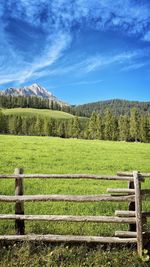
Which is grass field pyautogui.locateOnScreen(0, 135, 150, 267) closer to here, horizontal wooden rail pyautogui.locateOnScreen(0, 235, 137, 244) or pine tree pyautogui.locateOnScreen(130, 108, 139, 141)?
horizontal wooden rail pyautogui.locateOnScreen(0, 235, 137, 244)

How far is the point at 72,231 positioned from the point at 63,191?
6413mm

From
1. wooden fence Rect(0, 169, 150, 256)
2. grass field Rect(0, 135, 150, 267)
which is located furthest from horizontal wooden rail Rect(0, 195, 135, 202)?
grass field Rect(0, 135, 150, 267)

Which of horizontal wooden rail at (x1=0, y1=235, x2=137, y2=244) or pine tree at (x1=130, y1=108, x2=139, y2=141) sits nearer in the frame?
horizontal wooden rail at (x1=0, y1=235, x2=137, y2=244)

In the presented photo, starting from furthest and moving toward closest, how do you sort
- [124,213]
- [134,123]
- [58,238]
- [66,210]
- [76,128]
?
1. [76,128]
2. [134,123]
3. [66,210]
4. [124,213]
5. [58,238]

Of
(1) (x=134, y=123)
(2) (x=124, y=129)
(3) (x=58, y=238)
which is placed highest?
(1) (x=134, y=123)

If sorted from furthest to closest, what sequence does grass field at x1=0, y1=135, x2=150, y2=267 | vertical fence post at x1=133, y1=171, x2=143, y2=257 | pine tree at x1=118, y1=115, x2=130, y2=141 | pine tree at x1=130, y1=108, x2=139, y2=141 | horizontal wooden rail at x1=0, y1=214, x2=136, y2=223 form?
pine tree at x1=118, y1=115, x2=130, y2=141 → pine tree at x1=130, y1=108, x2=139, y2=141 → horizontal wooden rail at x1=0, y1=214, x2=136, y2=223 → vertical fence post at x1=133, y1=171, x2=143, y2=257 → grass field at x1=0, y1=135, x2=150, y2=267

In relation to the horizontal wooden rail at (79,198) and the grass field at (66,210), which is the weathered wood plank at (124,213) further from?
the grass field at (66,210)

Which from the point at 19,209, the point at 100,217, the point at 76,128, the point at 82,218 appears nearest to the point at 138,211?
the point at 100,217

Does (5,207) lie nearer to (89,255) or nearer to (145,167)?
(89,255)

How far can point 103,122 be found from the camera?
362 feet

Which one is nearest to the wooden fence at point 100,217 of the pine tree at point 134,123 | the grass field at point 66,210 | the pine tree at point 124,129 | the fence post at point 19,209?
the fence post at point 19,209

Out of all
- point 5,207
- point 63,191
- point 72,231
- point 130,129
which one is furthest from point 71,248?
point 130,129

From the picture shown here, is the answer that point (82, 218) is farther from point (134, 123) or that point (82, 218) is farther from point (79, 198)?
point (134, 123)

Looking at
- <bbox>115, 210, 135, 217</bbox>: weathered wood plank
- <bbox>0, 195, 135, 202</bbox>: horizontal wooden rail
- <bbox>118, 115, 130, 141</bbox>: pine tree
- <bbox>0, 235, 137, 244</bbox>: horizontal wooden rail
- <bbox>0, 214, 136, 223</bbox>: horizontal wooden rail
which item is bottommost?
<bbox>0, 235, 137, 244</bbox>: horizontal wooden rail
